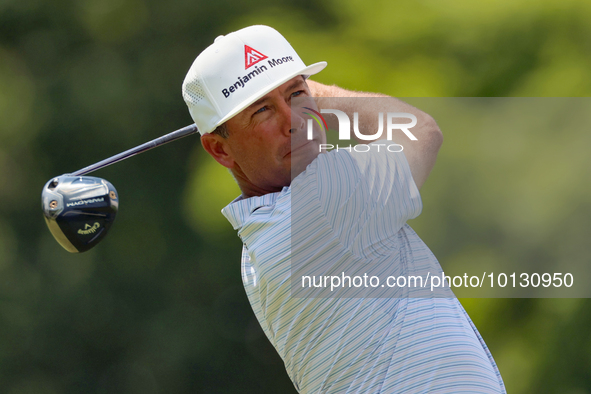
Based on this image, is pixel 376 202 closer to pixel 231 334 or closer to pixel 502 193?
pixel 502 193

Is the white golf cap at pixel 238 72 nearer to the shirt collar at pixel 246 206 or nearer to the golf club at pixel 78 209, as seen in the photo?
the shirt collar at pixel 246 206

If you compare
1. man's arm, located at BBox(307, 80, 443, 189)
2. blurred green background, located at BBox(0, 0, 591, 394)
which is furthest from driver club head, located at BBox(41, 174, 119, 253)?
blurred green background, located at BBox(0, 0, 591, 394)

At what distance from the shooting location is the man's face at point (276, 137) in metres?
1.61

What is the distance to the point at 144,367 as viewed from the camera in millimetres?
5379

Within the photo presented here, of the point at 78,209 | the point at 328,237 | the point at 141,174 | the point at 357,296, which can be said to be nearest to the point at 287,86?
the point at 328,237

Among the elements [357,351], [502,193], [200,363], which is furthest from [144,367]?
[357,351]

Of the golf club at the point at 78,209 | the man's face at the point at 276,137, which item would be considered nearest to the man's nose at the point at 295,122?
the man's face at the point at 276,137

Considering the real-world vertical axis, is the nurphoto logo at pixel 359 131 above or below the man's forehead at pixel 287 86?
below

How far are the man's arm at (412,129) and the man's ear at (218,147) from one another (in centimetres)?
30

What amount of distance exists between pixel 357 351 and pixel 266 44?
31.0 inches

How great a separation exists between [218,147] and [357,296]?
0.58 m

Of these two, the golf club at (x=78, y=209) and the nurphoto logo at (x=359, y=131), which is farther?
the golf club at (x=78, y=209)

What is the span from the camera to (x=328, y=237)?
145 cm

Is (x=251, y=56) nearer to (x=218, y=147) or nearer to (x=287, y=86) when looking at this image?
(x=287, y=86)
